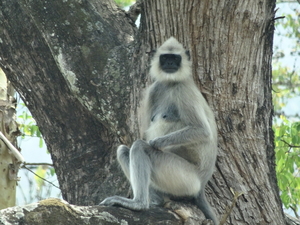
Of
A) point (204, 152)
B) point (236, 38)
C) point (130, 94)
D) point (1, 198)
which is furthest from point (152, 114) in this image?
point (1, 198)

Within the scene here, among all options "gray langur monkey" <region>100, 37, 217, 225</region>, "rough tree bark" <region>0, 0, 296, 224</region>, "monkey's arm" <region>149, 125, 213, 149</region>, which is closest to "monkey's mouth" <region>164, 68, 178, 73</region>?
"gray langur monkey" <region>100, 37, 217, 225</region>

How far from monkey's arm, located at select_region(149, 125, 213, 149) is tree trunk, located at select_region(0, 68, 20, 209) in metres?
1.72

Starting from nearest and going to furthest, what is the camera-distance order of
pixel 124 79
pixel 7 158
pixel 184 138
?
pixel 184 138 → pixel 124 79 → pixel 7 158

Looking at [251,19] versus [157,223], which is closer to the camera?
[157,223]

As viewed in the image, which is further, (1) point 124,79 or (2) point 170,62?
(1) point 124,79

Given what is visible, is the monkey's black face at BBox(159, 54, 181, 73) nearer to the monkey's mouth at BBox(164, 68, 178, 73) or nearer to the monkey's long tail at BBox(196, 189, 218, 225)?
the monkey's mouth at BBox(164, 68, 178, 73)

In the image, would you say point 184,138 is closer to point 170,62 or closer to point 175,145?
point 175,145

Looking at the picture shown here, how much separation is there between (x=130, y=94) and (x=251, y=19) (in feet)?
3.90

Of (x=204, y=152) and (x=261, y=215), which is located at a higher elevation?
(x=204, y=152)

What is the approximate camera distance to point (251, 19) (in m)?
4.78

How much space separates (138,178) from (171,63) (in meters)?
1.12

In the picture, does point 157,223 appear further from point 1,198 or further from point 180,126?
point 1,198

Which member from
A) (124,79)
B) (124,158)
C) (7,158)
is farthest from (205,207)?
(7,158)

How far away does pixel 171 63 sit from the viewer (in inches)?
196
